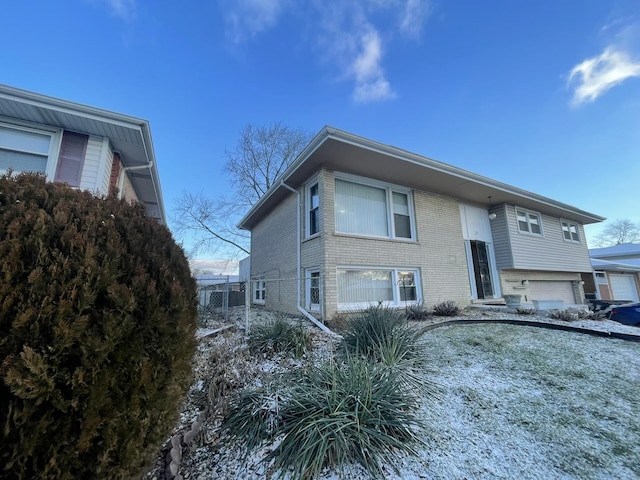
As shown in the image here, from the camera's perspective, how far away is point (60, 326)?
1254 mm

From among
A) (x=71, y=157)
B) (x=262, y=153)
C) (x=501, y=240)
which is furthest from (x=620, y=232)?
(x=71, y=157)

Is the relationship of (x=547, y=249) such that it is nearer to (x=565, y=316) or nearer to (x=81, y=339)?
(x=565, y=316)

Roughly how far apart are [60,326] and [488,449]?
299 cm

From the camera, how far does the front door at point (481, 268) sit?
1070 centimetres

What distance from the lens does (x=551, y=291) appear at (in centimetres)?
1284

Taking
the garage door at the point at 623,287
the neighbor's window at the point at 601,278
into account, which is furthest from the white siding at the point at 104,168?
the garage door at the point at 623,287

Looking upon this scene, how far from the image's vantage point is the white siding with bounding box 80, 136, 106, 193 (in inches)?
247

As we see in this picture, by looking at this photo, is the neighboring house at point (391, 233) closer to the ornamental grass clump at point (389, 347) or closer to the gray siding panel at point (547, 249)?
the gray siding panel at point (547, 249)

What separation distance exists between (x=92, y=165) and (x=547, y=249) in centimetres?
1670

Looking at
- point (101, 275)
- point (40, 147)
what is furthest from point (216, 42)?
point (101, 275)

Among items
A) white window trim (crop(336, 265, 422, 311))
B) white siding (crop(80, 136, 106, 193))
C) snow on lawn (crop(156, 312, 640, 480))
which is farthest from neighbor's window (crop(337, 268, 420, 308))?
white siding (crop(80, 136, 106, 193))

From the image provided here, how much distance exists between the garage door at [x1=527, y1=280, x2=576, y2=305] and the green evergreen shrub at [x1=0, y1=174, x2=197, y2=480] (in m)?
14.3

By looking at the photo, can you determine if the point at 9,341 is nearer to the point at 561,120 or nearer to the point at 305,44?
the point at 305,44

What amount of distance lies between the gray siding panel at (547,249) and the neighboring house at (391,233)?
7 cm
